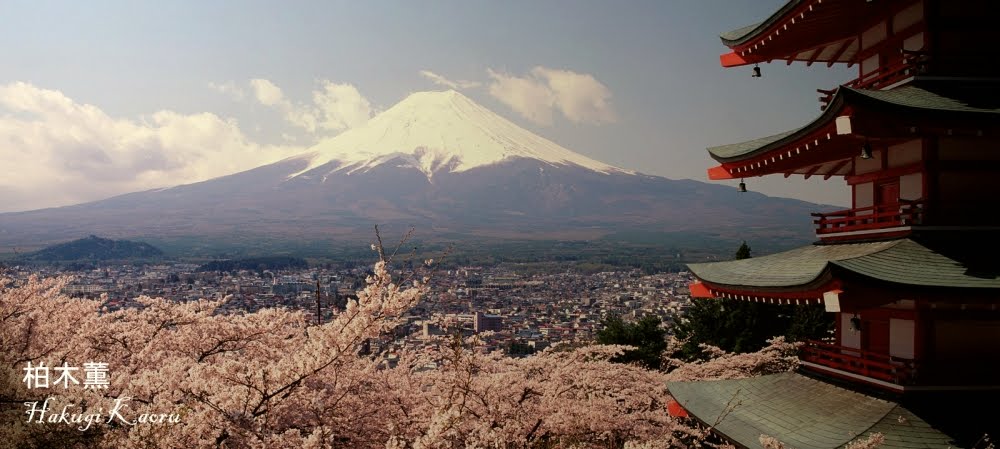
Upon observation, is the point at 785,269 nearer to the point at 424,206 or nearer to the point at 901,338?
the point at 901,338

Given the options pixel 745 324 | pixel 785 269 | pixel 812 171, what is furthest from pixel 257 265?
pixel 785 269

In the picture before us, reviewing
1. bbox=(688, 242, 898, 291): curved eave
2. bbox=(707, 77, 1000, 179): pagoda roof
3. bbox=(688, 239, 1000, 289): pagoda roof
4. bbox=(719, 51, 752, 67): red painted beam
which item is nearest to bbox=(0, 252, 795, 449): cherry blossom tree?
bbox=(688, 242, 898, 291): curved eave

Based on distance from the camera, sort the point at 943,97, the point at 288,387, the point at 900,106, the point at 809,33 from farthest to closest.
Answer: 1. the point at 809,33
2. the point at 943,97
3. the point at 900,106
4. the point at 288,387

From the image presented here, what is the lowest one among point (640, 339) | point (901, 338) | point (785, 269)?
point (640, 339)

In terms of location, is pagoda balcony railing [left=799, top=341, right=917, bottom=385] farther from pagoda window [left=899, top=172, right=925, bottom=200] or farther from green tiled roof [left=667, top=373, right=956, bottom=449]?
pagoda window [left=899, top=172, right=925, bottom=200]

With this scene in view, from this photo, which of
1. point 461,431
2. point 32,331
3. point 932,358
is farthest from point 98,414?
point 932,358

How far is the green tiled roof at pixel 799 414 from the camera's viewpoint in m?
7.13

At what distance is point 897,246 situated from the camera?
762 cm

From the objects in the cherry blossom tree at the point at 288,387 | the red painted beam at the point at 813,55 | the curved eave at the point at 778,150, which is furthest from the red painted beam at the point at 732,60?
the cherry blossom tree at the point at 288,387

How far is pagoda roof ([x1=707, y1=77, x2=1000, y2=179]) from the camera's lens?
7176 millimetres

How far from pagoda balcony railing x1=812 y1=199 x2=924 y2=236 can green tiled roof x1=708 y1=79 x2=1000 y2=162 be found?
3.27ft

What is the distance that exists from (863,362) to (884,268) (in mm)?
1275

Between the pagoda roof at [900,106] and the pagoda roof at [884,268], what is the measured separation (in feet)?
4.13

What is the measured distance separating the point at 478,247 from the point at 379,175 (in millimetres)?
66510
